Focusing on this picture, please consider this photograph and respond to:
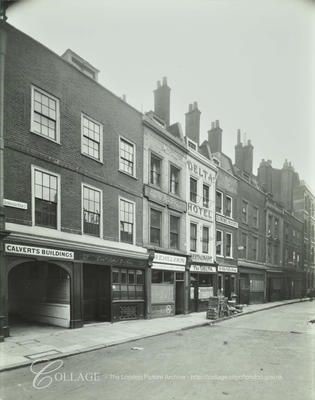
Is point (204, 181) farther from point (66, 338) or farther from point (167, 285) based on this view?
point (66, 338)

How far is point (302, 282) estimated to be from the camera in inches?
1868

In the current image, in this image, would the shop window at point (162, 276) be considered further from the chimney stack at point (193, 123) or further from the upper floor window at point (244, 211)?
the upper floor window at point (244, 211)

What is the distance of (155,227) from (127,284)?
3945 mm

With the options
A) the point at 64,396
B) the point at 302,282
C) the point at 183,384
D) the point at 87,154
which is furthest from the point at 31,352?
the point at 302,282

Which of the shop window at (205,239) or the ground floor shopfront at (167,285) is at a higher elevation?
the shop window at (205,239)

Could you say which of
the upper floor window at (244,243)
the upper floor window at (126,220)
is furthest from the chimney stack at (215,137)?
the upper floor window at (126,220)

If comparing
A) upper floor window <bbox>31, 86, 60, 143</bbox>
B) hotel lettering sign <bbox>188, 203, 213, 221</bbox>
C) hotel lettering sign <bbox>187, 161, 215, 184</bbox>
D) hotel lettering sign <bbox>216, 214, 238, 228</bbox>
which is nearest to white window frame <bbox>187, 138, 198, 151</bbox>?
hotel lettering sign <bbox>187, 161, 215, 184</bbox>

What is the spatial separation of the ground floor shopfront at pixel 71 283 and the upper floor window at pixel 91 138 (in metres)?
4.07

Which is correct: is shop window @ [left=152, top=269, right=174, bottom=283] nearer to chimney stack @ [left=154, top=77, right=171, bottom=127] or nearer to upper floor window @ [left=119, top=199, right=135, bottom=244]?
upper floor window @ [left=119, top=199, right=135, bottom=244]

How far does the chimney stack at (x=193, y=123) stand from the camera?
2527 centimetres

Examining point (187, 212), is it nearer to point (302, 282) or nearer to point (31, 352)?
point (31, 352)

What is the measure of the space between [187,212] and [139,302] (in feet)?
22.9

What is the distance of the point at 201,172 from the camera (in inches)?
937

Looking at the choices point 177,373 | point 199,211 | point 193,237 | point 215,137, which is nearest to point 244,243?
point 199,211
